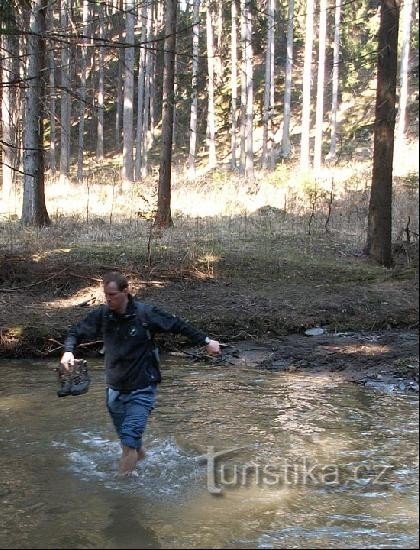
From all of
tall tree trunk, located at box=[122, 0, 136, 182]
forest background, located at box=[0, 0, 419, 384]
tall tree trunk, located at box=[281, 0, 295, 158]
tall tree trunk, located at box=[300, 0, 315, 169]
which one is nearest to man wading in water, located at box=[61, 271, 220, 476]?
forest background, located at box=[0, 0, 419, 384]

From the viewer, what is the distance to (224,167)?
4188 centimetres

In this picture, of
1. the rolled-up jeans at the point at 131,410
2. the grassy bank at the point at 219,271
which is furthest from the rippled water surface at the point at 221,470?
the grassy bank at the point at 219,271

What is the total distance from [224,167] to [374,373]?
33624 millimetres

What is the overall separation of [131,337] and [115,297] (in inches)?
16.5

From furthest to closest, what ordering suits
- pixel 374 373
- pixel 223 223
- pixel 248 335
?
pixel 223 223, pixel 248 335, pixel 374 373

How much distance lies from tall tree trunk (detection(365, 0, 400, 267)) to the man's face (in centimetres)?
1095

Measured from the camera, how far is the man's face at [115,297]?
18.3 ft

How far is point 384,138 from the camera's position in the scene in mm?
15172

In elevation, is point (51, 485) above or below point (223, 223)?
below

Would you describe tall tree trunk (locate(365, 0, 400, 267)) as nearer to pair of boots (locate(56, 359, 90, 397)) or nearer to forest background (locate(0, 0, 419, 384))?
forest background (locate(0, 0, 419, 384))

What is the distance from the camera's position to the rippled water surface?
16.1 ft

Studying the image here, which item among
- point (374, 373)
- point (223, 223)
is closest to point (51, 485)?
point (374, 373)

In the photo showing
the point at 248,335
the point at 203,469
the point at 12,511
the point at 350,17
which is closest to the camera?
the point at 12,511

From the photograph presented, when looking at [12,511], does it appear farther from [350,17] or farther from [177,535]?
[350,17]
